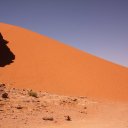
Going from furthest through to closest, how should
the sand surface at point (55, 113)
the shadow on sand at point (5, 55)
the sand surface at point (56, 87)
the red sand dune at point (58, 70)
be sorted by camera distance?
the shadow on sand at point (5, 55), the red sand dune at point (58, 70), the sand surface at point (56, 87), the sand surface at point (55, 113)

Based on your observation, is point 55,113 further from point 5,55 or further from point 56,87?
point 5,55

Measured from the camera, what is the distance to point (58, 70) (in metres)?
19.2

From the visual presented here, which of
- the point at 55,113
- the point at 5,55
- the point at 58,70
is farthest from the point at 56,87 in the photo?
the point at 55,113

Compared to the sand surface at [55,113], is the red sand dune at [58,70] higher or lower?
higher

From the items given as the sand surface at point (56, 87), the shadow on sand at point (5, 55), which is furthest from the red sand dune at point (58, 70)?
the shadow on sand at point (5, 55)

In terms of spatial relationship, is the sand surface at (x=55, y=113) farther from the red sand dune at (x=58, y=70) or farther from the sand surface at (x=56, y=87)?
the red sand dune at (x=58, y=70)

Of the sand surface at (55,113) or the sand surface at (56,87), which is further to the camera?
the sand surface at (56,87)

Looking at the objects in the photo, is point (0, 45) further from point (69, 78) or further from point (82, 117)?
point (82, 117)

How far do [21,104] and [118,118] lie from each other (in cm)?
391

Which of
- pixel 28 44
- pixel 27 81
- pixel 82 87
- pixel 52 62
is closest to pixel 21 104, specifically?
pixel 27 81

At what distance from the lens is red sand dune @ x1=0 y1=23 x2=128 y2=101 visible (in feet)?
55.1

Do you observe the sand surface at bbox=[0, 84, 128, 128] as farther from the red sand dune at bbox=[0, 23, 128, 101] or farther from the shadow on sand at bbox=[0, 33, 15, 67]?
the shadow on sand at bbox=[0, 33, 15, 67]

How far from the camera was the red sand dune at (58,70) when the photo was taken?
16.8 m

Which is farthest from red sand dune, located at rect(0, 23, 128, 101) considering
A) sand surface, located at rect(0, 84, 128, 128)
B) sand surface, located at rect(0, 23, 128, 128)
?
sand surface, located at rect(0, 84, 128, 128)
